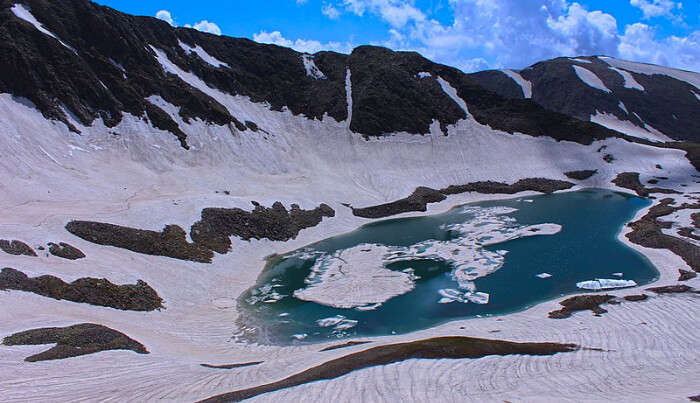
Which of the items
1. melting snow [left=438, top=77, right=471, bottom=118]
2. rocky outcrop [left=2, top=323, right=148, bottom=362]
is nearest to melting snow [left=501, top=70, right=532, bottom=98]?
melting snow [left=438, top=77, right=471, bottom=118]

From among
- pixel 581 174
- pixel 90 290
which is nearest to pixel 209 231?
pixel 90 290

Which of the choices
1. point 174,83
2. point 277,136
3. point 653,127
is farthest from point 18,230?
point 653,127

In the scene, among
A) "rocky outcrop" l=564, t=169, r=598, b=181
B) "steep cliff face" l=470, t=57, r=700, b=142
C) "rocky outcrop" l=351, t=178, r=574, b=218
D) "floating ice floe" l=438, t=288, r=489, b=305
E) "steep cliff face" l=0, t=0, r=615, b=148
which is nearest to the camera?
"floating ice floe" l=438, t=288, r=489, b=305

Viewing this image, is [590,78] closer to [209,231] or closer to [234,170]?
[234,170]

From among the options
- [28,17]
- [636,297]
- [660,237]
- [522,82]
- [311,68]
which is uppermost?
[28,17]

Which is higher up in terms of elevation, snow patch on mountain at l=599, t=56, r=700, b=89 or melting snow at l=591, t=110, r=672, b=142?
snow patch on mountain at l=599, t=56, r=700, b=89

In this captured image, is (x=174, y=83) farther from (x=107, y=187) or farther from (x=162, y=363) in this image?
(x=162, y=363)

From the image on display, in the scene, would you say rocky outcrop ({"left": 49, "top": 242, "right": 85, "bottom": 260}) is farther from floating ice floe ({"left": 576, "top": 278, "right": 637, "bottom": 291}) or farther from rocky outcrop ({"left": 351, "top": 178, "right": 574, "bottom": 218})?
rocky outcrop ({"left": 351, "top": 178, "right": 574, "bottom": 218})

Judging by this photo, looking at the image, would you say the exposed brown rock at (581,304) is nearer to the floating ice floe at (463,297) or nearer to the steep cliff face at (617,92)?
the floating ice floe at (463,297)
